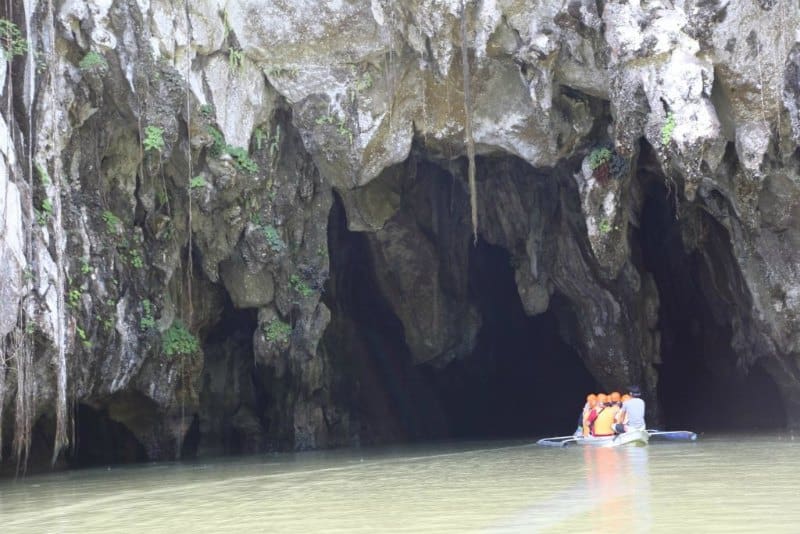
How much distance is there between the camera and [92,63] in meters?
13.6

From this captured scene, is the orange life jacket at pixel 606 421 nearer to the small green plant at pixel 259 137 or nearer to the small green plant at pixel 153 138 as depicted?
the small green plant at pixel 259 137

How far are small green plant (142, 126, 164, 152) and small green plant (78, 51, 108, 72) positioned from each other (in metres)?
1.15

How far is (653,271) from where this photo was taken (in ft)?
73.1

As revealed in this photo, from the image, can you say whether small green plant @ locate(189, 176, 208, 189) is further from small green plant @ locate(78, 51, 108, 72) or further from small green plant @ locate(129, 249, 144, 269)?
small green plant @ locate(78, 51, 108, 72)

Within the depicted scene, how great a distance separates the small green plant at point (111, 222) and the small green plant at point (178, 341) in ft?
7.13

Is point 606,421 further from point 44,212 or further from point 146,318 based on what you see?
point 44,212

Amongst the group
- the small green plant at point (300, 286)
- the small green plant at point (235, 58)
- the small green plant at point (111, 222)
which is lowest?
the small green plant at point (300, 286)

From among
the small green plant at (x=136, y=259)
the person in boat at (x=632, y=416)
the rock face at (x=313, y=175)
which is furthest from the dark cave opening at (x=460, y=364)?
the person in boat at (x=632, y=416)

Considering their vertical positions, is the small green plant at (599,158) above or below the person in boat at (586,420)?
above

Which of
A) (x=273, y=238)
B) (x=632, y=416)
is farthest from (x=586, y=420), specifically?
(x=273, y=238)

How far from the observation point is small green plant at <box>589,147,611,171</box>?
16.2 metres

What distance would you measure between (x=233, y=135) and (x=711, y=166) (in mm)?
7158

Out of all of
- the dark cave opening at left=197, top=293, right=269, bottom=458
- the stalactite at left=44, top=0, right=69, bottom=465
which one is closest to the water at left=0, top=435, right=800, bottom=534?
the stalactite at left=44, top=0, right=69, bottom=465

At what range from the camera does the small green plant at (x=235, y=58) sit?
50.8ft
